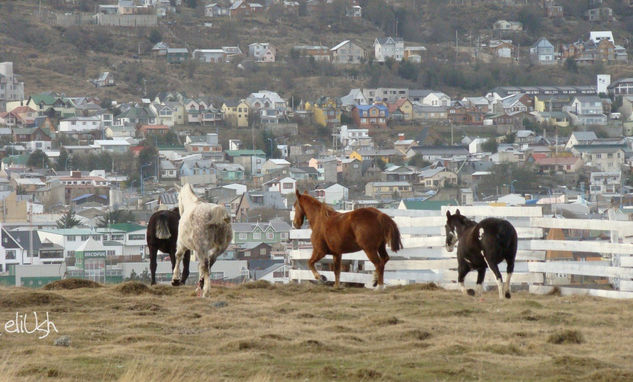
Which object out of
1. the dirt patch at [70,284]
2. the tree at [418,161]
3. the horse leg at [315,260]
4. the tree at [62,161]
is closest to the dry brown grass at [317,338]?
the dirt patch at [70,284]

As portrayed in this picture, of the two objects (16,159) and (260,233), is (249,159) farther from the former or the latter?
(260,233)

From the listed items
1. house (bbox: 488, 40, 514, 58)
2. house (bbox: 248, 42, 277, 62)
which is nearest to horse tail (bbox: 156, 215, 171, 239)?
house (bbox: 248, 42, 277, 62)

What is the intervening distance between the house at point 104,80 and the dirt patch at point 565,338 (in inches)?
3903

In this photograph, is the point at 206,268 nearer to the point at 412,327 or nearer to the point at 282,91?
the point at 412,327

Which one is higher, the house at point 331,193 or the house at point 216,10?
the house at point 216,10

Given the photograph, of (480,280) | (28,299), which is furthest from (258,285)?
(28,299)

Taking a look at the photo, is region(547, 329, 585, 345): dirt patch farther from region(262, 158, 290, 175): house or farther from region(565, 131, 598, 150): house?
region(565, 131, 598, 150): house

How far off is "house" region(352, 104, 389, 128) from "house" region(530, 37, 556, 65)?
88.0ft

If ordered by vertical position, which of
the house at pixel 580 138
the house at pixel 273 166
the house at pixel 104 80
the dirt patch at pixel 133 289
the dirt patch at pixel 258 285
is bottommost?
the house at pixel 273 166

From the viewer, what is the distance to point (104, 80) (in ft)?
356

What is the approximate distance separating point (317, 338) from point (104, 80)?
99.2 m

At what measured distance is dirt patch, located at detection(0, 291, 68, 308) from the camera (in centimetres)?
1220

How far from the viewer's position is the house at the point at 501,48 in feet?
425

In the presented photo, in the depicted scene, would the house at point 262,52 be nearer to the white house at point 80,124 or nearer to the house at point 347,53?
the house at point 347,53
